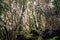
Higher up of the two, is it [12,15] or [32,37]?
[12,15]

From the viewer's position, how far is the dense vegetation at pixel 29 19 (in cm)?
571

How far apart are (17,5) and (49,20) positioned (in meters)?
0.77

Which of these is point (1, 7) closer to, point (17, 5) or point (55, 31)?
point (17, 5)

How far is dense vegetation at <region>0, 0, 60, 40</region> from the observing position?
571cm

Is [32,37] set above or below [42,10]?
below

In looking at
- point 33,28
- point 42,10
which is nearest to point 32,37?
point 33,28

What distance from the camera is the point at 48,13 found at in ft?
19.3

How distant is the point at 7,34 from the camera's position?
5.70m

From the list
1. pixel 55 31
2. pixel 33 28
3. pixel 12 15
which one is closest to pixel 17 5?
pixel 12 15

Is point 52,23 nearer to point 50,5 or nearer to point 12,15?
point 50,5

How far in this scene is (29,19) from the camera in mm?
5824

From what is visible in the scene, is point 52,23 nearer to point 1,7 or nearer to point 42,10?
point 42,10

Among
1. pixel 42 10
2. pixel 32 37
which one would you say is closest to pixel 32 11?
pixel 42 10

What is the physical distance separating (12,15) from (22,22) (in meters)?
0.26
